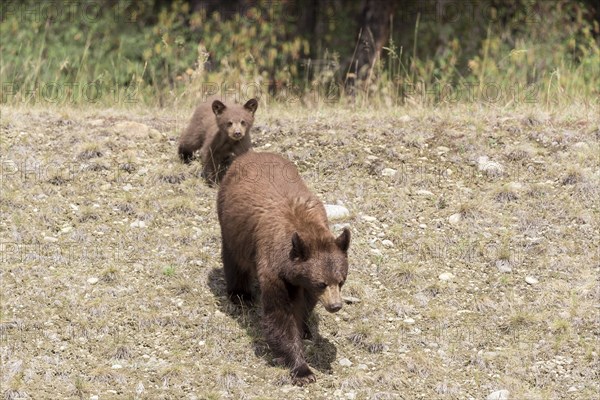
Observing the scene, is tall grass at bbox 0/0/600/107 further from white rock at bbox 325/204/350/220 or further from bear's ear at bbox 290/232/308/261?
bear's ear at bbox 290/232/308/261

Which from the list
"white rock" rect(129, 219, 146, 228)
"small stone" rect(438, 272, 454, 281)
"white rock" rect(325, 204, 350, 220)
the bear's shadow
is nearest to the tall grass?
"white rock" rect(325, 204, 350, 220)

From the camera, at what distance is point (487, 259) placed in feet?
25.8

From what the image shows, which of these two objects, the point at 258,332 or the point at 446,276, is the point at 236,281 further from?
the point at 446,276

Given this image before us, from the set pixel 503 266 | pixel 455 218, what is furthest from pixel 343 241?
pixel 455 218

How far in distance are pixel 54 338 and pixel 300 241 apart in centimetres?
202

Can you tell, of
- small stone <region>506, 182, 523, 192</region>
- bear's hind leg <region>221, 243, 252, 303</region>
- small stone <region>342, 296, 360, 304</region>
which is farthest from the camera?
small stone <region>506, 182, 523, 192</region>

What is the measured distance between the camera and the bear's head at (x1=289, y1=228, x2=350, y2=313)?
6.07 m

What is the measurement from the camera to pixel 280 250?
6.35m

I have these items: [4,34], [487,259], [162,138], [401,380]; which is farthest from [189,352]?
[4,34]

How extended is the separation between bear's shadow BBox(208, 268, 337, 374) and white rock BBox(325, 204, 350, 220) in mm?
1291

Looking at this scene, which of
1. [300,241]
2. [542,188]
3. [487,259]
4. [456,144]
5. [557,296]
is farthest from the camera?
[456,144]

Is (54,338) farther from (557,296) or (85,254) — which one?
(557,296)

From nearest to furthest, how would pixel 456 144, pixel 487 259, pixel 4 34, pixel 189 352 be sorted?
pixel 189 352 → pixel 487 259 → pixel 456 144 → pixel 4 34

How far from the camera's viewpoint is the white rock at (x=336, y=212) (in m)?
8.29
